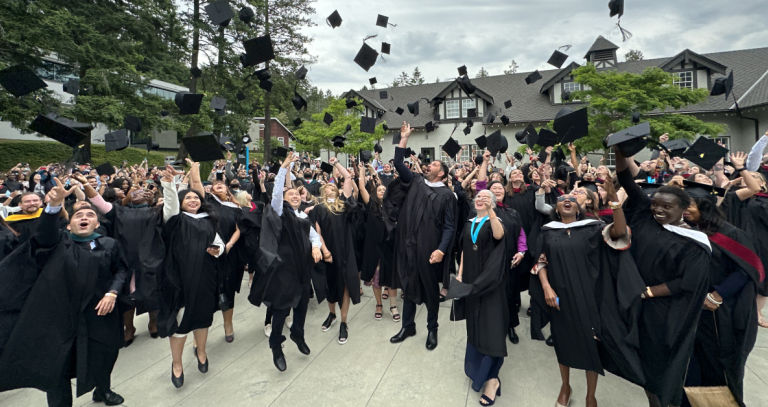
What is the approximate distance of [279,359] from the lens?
3715 millimetres

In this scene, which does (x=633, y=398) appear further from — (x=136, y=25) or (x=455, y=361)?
(x=136, y=25)

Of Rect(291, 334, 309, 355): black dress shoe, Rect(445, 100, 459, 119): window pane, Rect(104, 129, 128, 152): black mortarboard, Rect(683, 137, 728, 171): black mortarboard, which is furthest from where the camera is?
Rect(445, 100, 459, 119): window pane

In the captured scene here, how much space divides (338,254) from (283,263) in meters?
0.85

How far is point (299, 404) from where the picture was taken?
10.4 feet

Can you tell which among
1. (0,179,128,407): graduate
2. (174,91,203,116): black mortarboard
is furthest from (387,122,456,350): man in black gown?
(174,91,203,116): black mortarboard

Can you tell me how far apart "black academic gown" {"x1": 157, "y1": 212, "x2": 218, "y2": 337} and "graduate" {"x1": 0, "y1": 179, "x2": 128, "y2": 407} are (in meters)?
0.43

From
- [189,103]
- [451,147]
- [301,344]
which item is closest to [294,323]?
[301,344]

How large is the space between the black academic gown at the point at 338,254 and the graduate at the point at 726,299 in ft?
10.7

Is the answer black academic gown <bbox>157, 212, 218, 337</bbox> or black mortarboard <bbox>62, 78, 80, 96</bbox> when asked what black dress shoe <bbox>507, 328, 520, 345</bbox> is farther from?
black mortarboard <bbox>62, 78, 80, 96</bbox>

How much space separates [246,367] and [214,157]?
2364mm

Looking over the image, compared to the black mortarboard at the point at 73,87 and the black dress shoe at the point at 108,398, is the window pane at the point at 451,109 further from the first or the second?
the black dress shoe at the point at 108,398

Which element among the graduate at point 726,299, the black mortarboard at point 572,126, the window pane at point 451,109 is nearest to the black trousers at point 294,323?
Answer: the black mortarboard at point 572,126

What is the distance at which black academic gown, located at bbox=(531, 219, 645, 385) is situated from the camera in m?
2.66

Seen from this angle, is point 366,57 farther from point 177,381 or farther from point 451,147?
point 177,381
